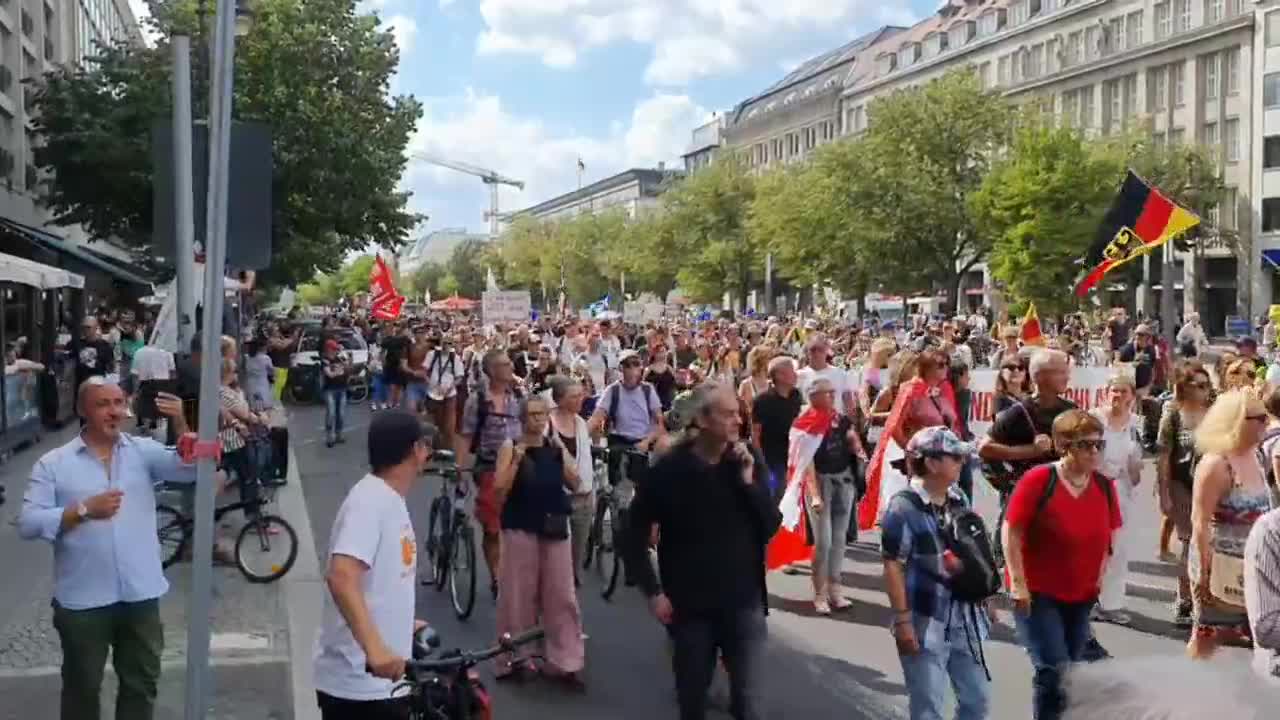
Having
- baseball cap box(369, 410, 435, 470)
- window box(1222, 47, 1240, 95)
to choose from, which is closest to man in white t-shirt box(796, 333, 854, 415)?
baseball cap box(369, 410, 435, 470)

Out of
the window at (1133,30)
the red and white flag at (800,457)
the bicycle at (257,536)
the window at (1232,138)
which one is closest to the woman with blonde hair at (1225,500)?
the red and white flag at (800,457)

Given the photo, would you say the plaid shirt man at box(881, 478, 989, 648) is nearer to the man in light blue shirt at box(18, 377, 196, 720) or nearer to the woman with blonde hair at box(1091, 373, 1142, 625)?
the man in light blue shirt at box(18, 377, 196, 720)

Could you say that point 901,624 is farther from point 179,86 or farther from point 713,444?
point 179,86

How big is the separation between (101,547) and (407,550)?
172cm

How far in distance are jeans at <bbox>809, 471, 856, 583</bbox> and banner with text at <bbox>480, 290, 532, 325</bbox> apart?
66.3ft

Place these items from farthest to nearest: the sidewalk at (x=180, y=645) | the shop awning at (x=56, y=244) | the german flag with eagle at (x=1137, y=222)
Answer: the shop awning at (x=56, y=244) < the german flag with eagle at (x=1137, y=222) < the sidewalk at (x=180, y=645)

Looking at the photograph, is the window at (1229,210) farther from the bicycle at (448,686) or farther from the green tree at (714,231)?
the bicycle at (448,686)

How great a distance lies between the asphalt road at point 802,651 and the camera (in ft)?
23.4

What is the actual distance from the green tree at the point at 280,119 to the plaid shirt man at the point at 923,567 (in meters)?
28.4

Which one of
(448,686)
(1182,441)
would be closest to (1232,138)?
(1182,441)

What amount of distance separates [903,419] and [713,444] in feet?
13.0

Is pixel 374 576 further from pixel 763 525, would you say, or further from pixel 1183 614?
pixel 1183 614

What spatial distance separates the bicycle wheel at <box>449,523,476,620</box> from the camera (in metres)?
8.99

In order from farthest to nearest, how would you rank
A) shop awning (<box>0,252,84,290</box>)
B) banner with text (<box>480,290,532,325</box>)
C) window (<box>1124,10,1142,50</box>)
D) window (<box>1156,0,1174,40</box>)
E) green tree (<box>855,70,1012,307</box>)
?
window (<box>1124,10,1142,50</box>) < window (<box>1156,0,1174,40</box>) < green tree (<box>855,70,1012,307</box>) < banner with text (<box>480,290,532,325</box>) < shop awning (<box>0,252,84,290</box>)
